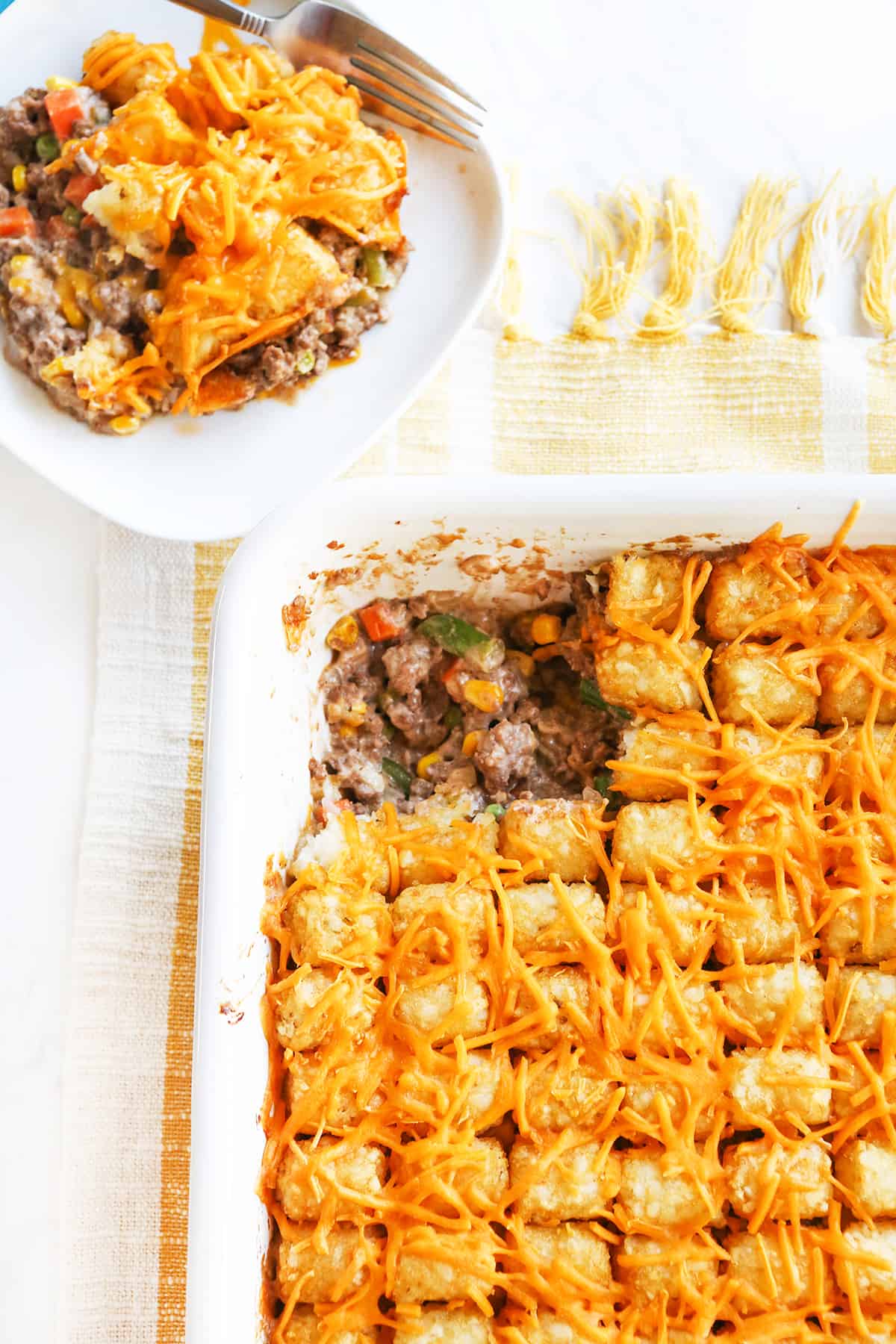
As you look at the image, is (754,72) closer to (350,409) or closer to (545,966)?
(350,409)

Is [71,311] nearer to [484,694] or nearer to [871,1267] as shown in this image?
[484,694]

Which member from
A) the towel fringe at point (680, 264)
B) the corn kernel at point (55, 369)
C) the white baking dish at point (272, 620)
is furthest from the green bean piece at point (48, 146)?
the towel fringe at point (680, 264)

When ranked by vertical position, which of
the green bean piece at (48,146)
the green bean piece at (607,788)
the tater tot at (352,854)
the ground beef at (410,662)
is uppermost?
the green bean piece at (48,146)

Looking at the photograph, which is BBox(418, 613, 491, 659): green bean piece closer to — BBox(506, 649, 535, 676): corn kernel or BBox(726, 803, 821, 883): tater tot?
BBox(506, 649, 535, 676): corn kernel

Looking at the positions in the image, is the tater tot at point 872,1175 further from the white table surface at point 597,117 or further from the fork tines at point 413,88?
the fork tines at point 413,88

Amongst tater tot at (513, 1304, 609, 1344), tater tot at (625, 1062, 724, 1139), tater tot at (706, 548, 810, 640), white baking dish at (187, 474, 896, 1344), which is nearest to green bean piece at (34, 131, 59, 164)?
white baking dish at (187, 474, 896, 1344)

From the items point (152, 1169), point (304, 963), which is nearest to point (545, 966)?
point (304, 963)
